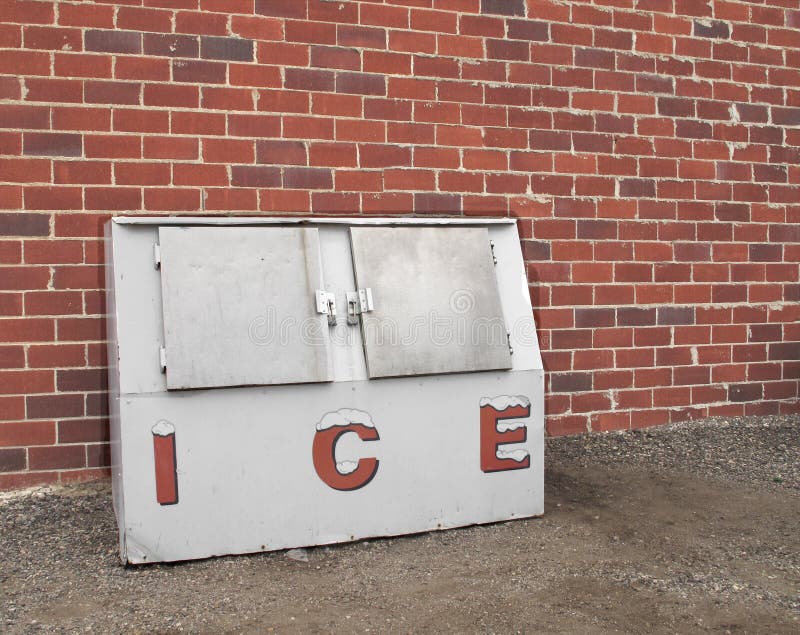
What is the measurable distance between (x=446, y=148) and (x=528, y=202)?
670 millimetres

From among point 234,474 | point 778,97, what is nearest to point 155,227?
point 234,474

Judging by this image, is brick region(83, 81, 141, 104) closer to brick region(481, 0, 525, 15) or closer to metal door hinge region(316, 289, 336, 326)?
metal door hinge region(316, 289, 336, 326)

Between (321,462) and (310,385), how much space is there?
1.16ft

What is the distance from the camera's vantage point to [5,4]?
3.86 m

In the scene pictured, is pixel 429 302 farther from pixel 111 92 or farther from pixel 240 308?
pixel 111 92

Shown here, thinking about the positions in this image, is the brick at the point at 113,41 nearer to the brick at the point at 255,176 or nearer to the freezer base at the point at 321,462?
the brick at the point at 255,176

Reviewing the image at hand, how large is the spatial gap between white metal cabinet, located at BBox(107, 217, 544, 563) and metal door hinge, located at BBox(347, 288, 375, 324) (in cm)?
1

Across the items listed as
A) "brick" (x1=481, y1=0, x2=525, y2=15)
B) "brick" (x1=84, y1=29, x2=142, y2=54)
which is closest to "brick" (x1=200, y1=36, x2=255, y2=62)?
"brick" (x1=84, y1=29, x2=142, y2=54)

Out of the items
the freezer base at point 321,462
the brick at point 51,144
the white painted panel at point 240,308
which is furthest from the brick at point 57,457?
the brick at point 51,144

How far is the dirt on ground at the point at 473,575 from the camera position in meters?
2.63

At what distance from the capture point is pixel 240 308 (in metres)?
3.17

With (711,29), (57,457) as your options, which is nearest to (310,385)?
(57,457)

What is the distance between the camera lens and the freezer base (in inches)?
119

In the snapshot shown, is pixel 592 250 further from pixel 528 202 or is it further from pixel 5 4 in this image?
pixel 5 4
